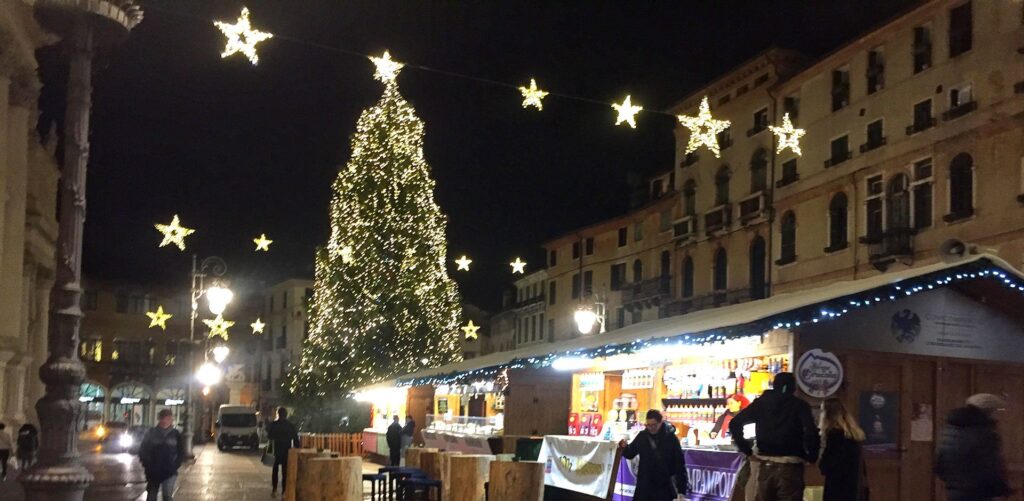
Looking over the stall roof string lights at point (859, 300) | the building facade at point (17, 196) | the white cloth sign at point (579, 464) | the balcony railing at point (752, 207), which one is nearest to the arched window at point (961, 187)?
the balcony railing at point (752, 207)

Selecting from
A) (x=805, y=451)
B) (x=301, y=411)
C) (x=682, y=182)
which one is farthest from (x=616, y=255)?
(x=805, y=451)

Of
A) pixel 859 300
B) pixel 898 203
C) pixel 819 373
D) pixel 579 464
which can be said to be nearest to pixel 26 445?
pixel 579 464

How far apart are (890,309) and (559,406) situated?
870 cm

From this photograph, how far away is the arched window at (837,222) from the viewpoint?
35.3m

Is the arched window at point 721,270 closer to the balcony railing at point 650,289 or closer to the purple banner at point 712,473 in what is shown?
the balcony railing at point 650,289

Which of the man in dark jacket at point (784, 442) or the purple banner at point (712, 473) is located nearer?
the man in dark jacket at point (784, 442)

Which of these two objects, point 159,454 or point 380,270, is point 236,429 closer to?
point 380,270

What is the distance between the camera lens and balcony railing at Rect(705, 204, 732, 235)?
4409 cm

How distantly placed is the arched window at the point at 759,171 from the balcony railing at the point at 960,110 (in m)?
11.4

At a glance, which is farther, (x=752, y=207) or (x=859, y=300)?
(x=752, y=207)

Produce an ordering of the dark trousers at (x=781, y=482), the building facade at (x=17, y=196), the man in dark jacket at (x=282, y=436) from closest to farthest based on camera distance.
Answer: the dark trousers at (x=781, y=482)
the man in dark jacket at (x=282, y=436)
the building facade at (x=17, y=196)

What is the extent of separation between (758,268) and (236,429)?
2361cm

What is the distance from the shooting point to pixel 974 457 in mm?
7207

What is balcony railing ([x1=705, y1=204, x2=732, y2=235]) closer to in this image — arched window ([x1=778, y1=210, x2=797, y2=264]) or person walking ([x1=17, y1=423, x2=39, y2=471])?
arched window ([x1=778, y1=210, x2=797, y2=264])
